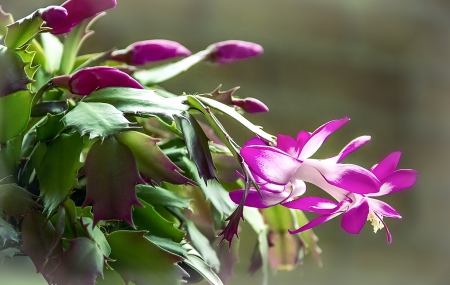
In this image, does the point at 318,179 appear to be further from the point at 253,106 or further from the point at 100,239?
the point at 100,239

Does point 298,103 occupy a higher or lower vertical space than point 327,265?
higher

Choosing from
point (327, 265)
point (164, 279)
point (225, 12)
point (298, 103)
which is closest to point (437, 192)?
point (327, 265)

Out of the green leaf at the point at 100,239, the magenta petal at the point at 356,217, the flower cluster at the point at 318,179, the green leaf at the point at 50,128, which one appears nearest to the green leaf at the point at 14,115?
the green leaf at the point at 50,128

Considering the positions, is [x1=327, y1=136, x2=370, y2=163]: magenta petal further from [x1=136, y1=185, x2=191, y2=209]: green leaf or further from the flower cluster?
[x1=136, y1=185, x2=191, y2=209]: green leaf

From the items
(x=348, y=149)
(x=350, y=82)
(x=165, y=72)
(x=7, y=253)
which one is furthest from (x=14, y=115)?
(x=350, y=82)

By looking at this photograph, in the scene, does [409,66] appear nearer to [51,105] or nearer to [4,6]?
[4,6]

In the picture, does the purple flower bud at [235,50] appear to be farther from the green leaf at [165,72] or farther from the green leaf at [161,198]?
the green leaf at [161,198]
